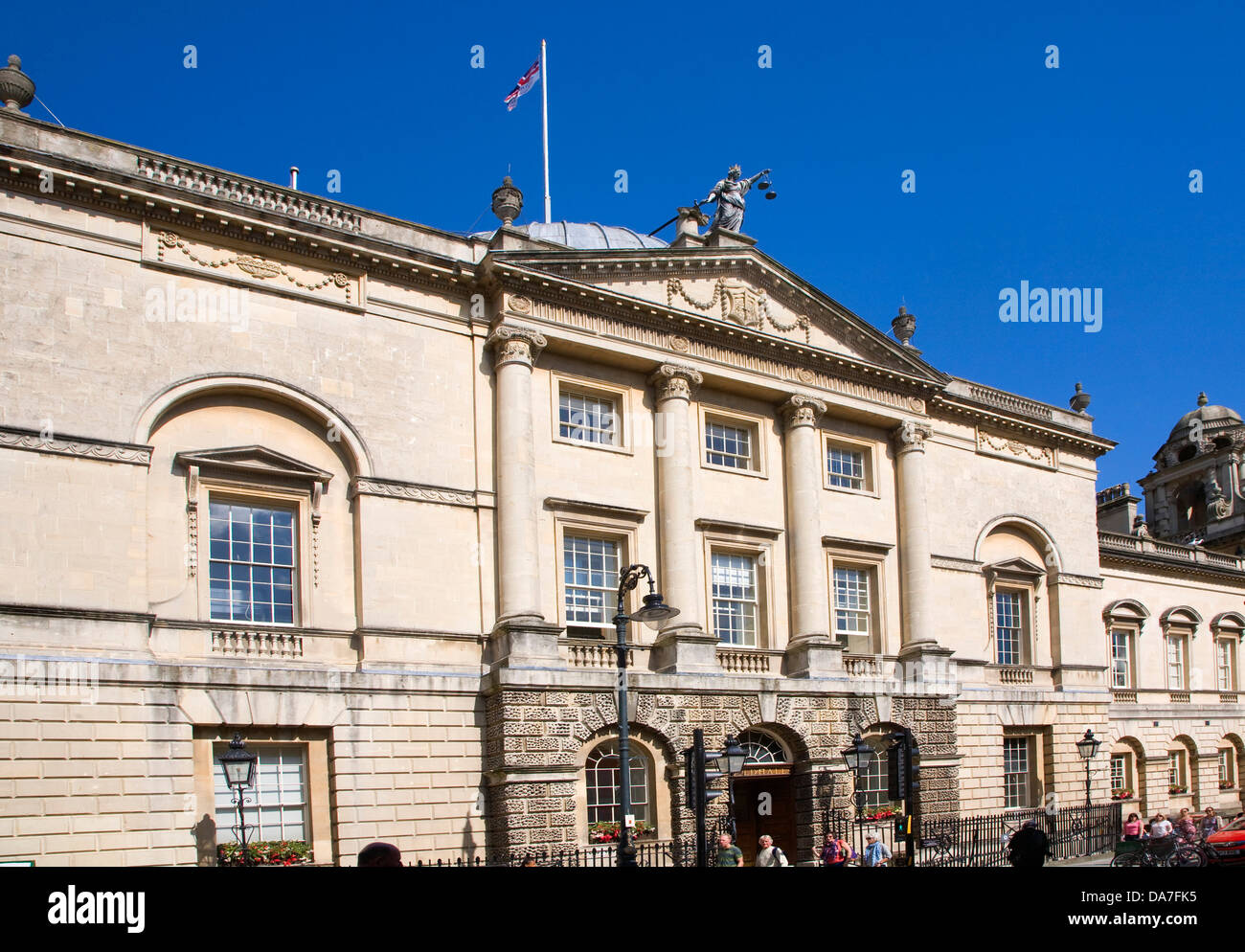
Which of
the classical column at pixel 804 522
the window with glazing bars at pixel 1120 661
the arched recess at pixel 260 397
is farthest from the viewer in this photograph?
the window with glazing bars at pixel 1120 661

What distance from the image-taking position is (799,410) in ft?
100

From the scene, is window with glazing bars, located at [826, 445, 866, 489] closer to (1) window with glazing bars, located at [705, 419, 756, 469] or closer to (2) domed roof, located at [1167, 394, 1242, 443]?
(1) window with glazing bars, located at [705, 419, 756, 469]

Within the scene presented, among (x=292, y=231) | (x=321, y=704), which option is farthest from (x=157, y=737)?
(x=292, y=231)

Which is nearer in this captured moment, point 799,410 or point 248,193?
point 248,193

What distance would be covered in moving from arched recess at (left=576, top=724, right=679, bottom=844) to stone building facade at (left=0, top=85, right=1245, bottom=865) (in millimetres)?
83

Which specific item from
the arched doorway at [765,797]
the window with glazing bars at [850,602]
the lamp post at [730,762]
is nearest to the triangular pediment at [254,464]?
the lamp post at [730,762]

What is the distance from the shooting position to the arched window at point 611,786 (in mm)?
25172

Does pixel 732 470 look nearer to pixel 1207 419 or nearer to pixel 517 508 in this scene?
pixel 517 508

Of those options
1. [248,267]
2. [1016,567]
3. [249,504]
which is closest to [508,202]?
[248,267]

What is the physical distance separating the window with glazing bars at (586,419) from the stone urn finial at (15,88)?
11.9m

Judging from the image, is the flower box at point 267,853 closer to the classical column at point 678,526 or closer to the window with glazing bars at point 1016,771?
the classical column at point 678,526

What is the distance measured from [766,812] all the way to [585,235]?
18.1 m

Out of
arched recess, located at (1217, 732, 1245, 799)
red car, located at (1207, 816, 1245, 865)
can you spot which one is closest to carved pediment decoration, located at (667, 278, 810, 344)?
red car, located at (1207, 816, 1245, 865)
